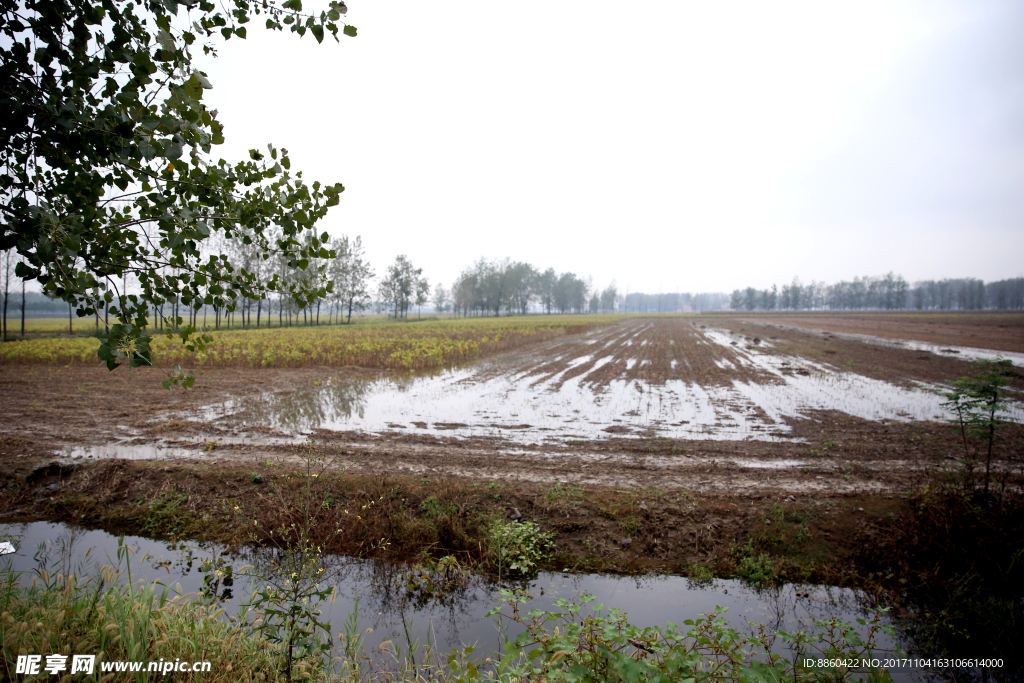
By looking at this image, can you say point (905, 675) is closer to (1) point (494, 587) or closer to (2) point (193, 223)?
(1) point (494, 587)

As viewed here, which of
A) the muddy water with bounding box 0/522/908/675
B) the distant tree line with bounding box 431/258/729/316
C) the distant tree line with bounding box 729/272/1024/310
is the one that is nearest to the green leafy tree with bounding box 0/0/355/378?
the muddy water with bounding box 0/522/908/675

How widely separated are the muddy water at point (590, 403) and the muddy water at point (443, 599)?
421 centimetres

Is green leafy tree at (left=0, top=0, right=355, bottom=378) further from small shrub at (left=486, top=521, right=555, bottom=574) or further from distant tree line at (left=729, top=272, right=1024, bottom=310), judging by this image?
distant tree line at (left=729, top=272, right=1024, bottom=310)

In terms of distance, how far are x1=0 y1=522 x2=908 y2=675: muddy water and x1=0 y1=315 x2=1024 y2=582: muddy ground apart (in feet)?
0.98

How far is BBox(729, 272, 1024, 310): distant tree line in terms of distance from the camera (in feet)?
375

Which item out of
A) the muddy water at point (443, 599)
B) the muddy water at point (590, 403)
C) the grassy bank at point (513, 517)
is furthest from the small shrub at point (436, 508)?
the muddy water at point (590, 403)

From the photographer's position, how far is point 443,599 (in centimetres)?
472

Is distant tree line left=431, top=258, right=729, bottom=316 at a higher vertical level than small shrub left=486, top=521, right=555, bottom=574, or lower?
A: higher

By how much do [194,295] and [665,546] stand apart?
5341mm

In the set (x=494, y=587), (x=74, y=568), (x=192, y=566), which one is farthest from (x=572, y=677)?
(x=74, y=568)

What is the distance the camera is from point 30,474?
6.78 metres

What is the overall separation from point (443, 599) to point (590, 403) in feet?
28.8

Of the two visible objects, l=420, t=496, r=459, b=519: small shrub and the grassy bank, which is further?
l=420, t=496, r=459, b=519: small shrub

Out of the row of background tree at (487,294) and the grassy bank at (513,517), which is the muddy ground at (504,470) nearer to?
the grassy bank at (513,517)
